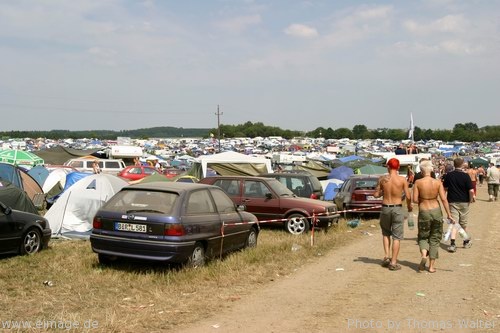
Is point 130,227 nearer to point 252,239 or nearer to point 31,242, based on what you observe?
point 31,242

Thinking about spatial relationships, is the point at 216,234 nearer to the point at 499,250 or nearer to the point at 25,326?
the point at 25,326

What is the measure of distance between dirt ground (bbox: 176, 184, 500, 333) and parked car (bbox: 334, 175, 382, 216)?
609cm

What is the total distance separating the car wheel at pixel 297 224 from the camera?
12055mm

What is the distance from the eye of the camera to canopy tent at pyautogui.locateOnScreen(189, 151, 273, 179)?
21.0 metres

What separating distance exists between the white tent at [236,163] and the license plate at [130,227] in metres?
13.5

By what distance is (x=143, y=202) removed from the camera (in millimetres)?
7516

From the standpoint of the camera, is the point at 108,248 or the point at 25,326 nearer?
the point at 25,326

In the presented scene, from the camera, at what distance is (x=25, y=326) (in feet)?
16.4

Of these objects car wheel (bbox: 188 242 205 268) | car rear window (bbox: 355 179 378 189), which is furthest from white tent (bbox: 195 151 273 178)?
car wheel (bbox: 188 242 205 268)

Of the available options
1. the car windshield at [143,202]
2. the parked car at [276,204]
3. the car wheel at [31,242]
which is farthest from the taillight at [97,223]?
the parked car at [276,204]

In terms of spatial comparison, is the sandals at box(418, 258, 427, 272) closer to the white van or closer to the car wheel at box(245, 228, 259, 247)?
the car wheel at box(245, 228, 259, 247)

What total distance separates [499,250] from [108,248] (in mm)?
7328

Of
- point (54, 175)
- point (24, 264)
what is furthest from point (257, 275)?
point (54, 175)

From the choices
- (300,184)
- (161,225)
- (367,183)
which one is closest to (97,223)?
(161,225)
